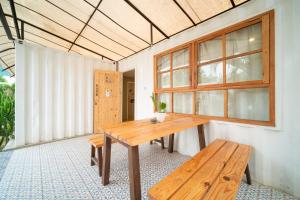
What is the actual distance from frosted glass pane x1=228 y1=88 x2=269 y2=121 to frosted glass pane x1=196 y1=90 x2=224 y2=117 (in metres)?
0.14

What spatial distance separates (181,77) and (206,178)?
7.23 feet

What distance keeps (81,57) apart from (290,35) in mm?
4568

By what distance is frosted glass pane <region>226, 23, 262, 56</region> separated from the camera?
2.00 metres

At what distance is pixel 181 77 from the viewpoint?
3.00 m

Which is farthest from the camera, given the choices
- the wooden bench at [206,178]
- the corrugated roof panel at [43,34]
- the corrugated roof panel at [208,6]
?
the corrugated roof panel at [43,34]

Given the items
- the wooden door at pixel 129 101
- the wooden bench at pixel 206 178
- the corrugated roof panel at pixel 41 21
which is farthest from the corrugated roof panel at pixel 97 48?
the wooden bench at pixel 206 178

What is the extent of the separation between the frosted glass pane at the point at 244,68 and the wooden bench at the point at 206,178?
1.12 m

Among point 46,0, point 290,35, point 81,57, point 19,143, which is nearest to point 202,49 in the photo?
point 290,35

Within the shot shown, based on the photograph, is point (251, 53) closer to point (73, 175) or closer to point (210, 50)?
point (210, 50)

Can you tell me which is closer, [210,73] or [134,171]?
[134,171]

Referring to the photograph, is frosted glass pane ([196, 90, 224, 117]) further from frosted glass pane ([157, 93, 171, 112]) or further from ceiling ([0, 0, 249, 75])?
ceiling ([0, 0, 249, 75])

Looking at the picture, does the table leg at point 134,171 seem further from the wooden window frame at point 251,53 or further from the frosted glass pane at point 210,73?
the frosted glass pane at point 210,73

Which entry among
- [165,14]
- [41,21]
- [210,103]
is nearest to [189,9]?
[165,14]

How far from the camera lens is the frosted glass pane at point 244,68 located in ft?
6.51
